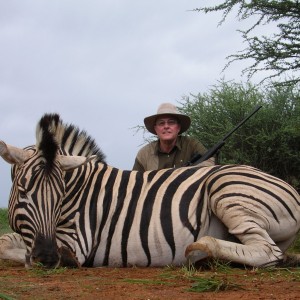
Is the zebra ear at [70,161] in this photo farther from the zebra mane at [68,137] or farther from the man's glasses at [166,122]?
the man's glasses at [166,122]

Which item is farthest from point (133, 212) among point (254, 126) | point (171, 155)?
point (254, 126)

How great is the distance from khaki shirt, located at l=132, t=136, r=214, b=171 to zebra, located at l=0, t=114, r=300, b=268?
1.47 meters

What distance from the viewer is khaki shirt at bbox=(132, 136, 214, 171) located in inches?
257

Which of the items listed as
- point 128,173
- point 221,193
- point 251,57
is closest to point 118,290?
point 221,193

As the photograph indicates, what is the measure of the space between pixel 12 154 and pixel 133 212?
1038 mm

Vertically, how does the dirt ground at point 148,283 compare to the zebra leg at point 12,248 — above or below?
below

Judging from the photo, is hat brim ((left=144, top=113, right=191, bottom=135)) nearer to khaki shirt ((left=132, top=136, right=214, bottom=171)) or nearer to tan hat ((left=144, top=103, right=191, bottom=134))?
tan hat ((left=144, top=103, right=191, bottom=134))

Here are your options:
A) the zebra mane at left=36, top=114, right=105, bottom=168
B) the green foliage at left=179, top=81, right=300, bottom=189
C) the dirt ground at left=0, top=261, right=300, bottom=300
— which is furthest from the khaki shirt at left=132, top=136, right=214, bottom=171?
the green foliage at left=179, top=81, right=300, bottom=189

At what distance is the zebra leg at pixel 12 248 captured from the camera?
15.5ft

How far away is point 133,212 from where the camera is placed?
4.76 meters

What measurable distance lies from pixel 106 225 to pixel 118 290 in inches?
57.8

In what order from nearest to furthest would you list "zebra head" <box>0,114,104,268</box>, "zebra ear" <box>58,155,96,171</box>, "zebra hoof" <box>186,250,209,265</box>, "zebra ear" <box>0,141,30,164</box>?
1. "zebra hoof" <box>186,250,209,265</box>
2. "zebra head" <box>0,114,104,268</box>
3. "zebra ear" <box>0,141,30,164</box>
4. "zebra ear" <box>58,155,96,171</box>

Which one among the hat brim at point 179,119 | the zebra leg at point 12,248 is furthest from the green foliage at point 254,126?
the zebra leg at point 12,248

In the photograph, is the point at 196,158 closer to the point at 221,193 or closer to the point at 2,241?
the point at 221,193
